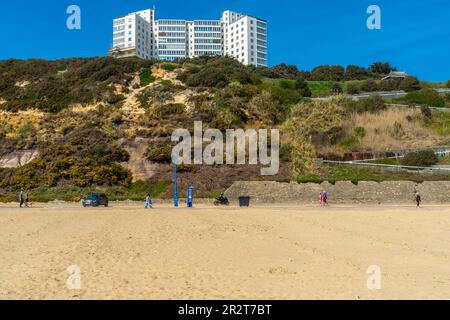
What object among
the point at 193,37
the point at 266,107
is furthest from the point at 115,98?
the point at 193,37

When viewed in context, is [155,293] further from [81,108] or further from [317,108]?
[81,108]

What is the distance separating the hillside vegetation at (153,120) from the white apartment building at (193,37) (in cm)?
5856

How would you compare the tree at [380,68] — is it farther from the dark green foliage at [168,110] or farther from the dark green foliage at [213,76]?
the dark green foliage at [168,110]

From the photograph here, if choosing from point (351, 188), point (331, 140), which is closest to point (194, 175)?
point (351, 188)

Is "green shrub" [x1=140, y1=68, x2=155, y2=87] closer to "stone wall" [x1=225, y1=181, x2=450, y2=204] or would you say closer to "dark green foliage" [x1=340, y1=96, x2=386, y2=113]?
"dark green foliage" [x1=340, y1=96, x2=386, y2=113]

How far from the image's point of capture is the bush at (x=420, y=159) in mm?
40531

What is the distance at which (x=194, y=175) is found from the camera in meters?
39.8

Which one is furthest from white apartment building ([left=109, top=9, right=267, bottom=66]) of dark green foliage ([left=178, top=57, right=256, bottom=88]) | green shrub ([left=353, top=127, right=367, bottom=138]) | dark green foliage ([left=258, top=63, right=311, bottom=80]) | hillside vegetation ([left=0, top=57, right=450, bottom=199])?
green shrub ([left=353, top=127, right=367, bottom=138])

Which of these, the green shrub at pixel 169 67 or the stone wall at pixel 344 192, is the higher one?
the green shrub at pixel 169 67

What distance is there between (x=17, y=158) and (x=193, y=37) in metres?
99.9

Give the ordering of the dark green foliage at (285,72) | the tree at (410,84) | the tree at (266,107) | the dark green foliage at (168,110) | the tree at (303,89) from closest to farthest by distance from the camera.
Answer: the dark green foliage at (168,110), the tree at (266,107), the tree at (303,89), the tree at (410,84), the dark green foliage at (285,72)

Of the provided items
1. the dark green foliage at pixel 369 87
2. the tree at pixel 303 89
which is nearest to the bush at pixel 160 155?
the tree at pixel 303 89

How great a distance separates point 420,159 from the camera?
40594 millimetres

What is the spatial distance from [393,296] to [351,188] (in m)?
27.3
